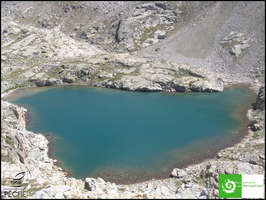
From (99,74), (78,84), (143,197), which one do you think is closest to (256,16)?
(99,74)

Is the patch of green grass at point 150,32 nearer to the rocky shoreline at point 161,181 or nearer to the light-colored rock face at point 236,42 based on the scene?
the light-colored rock face at point 236,42

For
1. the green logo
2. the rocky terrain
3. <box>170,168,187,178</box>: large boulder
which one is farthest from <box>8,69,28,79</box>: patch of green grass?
the green logo

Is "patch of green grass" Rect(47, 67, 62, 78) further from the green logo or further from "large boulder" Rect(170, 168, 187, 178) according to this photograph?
the green logo

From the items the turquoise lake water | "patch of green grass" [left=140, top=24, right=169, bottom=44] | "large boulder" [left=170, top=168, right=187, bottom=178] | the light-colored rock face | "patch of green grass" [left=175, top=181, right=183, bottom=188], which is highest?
"patch of green grass" [left=140, top=24, right=169, bottom=44]

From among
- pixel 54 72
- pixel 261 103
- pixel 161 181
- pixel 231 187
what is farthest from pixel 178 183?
pixel 54 72

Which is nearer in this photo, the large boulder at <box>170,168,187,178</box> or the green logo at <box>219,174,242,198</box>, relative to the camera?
the green logo at <box>219,174,242,198</box>

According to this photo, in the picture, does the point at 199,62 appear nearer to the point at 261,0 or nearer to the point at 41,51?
the point at 261,0
